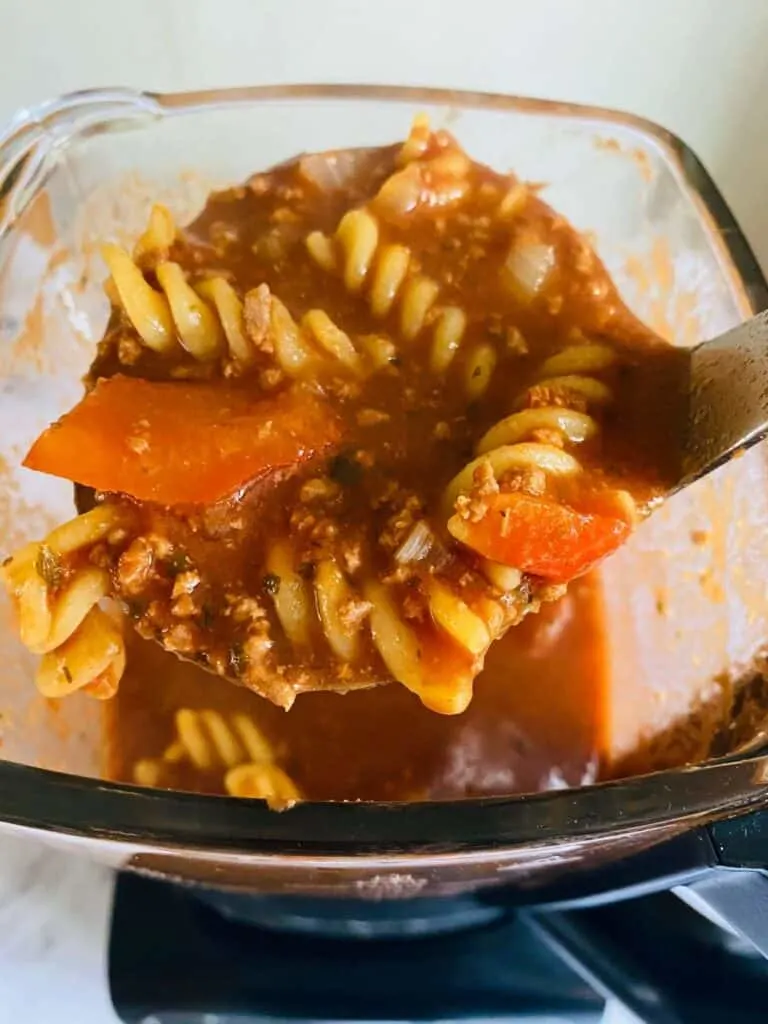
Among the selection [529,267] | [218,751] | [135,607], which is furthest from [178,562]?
[529,267]

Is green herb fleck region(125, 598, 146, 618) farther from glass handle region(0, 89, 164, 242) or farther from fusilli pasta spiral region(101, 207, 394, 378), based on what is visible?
glass handle region(0, 89, 164, 242)

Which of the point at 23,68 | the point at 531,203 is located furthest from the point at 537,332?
the point at 23,68

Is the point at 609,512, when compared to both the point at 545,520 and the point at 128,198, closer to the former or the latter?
the point at 545,520

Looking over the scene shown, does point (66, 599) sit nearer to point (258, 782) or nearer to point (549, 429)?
point (258, 782)

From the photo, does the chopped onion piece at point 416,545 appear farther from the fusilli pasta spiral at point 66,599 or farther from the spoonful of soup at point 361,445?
the fusilli pasta spiral at point 66,599

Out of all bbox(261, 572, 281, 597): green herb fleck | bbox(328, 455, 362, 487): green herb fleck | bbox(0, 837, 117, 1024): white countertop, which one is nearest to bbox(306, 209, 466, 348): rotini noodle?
bbox(328, 455, 362, 487): green herb fleck

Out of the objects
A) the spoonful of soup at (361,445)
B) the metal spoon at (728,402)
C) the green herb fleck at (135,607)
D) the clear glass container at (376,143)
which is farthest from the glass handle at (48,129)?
the metal spoon at (728,402)
